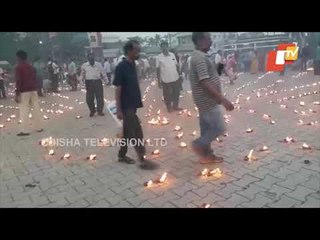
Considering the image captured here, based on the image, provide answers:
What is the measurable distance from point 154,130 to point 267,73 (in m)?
13.0

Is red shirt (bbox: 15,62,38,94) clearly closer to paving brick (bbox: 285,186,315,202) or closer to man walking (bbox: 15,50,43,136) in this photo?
man walking (bbox: 15,50,43,136)

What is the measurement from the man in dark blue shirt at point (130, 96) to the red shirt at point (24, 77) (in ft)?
11.5

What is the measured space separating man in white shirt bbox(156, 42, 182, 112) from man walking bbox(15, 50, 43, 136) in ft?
10.5

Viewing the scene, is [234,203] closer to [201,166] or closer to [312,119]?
[201,166]

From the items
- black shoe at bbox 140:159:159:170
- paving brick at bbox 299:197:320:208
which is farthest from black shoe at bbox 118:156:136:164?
paving brick at bbox 299:197:320:208

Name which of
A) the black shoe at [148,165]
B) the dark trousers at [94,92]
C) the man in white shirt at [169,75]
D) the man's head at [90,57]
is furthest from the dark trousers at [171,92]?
the black shoe at [148,165]

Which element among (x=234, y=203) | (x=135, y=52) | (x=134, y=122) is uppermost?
(x=135, y=52)

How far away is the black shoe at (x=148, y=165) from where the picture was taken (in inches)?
194

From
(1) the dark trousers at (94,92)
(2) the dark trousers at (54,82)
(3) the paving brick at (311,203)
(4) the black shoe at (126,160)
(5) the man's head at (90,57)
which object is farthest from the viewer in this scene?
(2) the dark trousers at (54,82)

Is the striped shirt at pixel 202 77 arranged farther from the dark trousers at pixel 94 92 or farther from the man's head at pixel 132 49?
the dark trousers at pixel 94 92

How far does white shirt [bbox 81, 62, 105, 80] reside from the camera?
29.7ft

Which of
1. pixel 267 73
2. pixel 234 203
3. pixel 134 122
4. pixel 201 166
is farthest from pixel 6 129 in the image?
pixel 267 73

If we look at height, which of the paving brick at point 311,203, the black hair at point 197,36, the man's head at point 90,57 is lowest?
the paving brick at point 311,203

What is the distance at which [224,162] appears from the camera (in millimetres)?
4938
